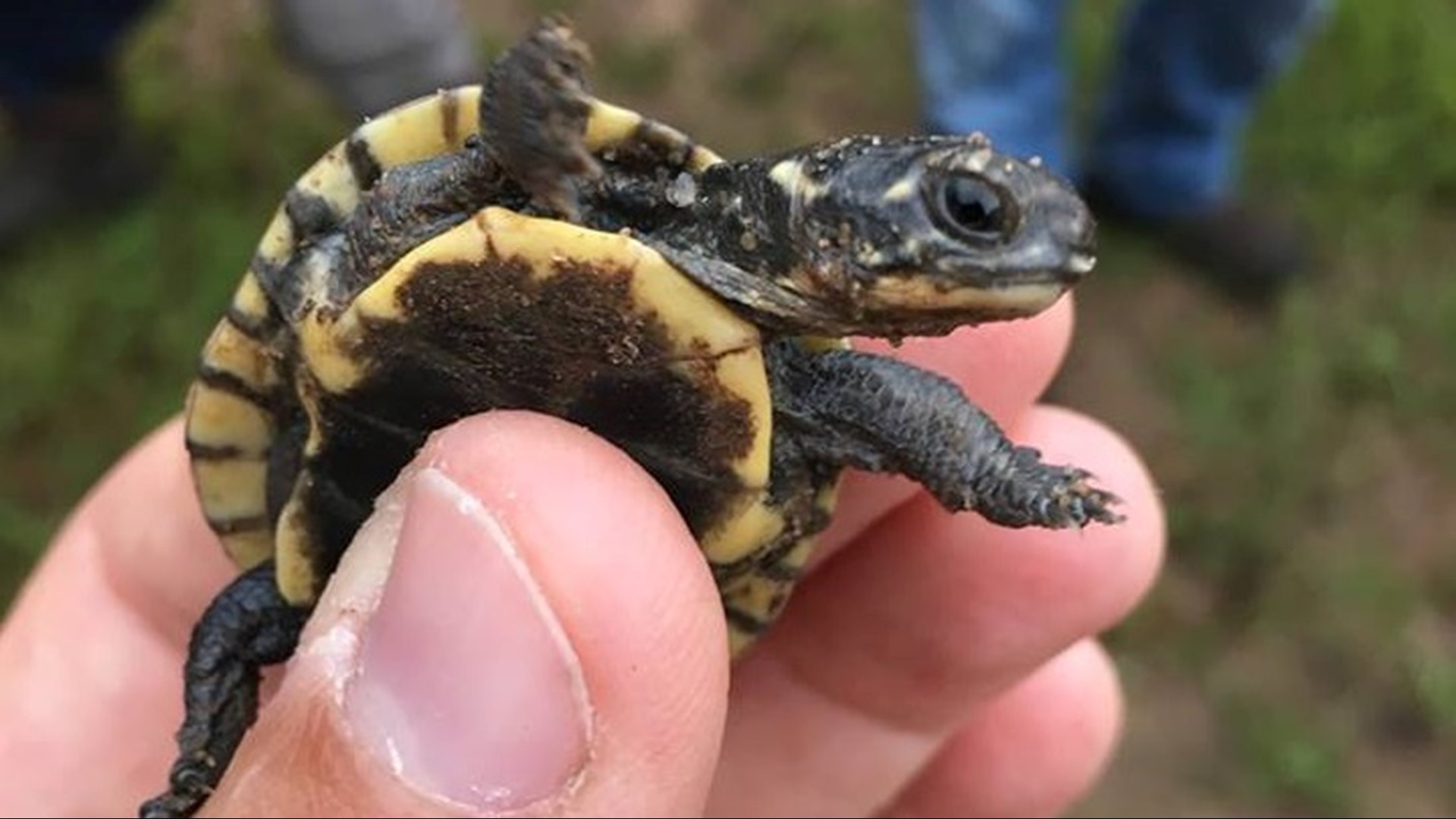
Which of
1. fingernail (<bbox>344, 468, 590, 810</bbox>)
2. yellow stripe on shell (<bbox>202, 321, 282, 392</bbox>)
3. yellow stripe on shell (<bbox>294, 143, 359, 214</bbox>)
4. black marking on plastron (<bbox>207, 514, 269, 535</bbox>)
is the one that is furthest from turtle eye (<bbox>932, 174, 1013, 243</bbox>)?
black marking on plastron (<bbox>207, 514, 269, 535</bbox>)

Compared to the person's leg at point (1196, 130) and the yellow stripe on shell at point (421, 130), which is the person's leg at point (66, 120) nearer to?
the person's leg at point (1196, 130)

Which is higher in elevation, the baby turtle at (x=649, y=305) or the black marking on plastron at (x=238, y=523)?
the baby turtle at (x=649, y=305)

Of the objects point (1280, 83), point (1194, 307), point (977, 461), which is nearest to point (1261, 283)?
point (1194, 307)

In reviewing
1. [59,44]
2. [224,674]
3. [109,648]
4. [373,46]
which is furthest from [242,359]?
[59,44]

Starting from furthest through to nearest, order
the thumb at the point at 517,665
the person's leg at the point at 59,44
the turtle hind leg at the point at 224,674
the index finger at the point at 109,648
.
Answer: the person's leg at the point at 59,44, the index finger at the point at 109,648, the turtle hind leg at the point at 224,674, the thumb at the point at 517,665

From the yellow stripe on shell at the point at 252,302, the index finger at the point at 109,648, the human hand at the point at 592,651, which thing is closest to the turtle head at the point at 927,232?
the human hand at the point at 592,651

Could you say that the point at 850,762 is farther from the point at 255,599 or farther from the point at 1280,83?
the point at 1280,83

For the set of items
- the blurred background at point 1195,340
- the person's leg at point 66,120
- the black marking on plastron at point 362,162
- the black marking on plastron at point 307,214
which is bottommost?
the blurred background at point 1195,340

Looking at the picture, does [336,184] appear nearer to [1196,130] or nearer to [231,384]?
[231,384]
